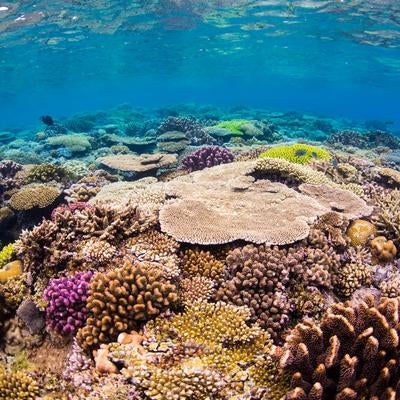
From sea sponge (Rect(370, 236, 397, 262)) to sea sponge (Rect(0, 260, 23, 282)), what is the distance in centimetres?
594

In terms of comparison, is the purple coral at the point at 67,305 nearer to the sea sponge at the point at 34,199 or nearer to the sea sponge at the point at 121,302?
the sea sponge at the point at 121,302

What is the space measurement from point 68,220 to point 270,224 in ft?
10.7

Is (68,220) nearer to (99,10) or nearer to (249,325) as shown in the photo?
(249,325)

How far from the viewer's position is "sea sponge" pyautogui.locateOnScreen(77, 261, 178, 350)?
4117mm

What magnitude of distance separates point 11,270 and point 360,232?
19.7 ft

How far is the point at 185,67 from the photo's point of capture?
74.0 m

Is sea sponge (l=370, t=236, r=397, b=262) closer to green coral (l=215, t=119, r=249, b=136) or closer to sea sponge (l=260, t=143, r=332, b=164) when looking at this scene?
sea sponge (l=260, t=143, r=332, b=164)

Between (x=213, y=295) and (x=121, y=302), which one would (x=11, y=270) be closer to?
(x=121, y=302)

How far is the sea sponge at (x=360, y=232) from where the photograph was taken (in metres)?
6.34

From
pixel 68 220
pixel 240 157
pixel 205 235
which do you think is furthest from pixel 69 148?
pixel 205 235

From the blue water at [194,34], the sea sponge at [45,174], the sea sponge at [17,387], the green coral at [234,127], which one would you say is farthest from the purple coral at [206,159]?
the blue water at [194,34]

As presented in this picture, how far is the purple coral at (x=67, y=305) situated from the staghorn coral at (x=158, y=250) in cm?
85

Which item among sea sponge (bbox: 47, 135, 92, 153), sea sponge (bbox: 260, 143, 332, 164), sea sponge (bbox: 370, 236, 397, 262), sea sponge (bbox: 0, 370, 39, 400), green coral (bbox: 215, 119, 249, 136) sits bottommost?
green coral (bbox: 215, 119, 249, 136)

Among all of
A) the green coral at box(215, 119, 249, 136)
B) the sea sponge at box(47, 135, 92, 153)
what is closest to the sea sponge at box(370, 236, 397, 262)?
the green coral at box(215, 119, 249, 136)
